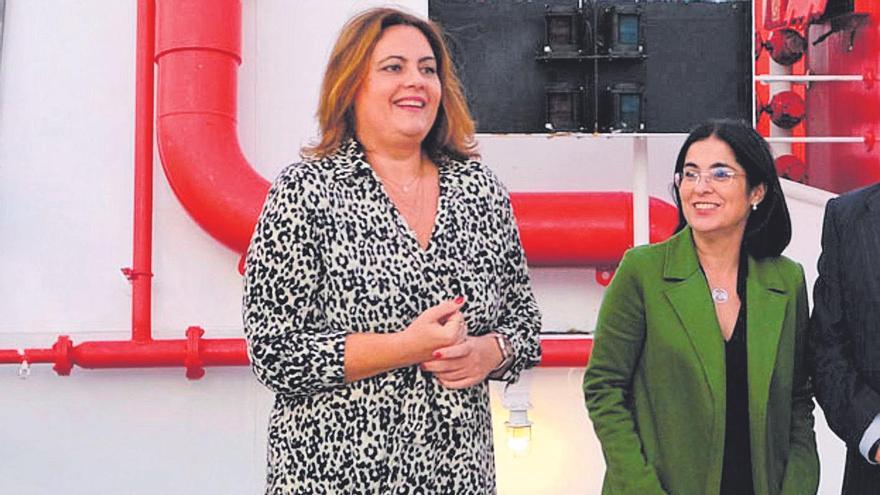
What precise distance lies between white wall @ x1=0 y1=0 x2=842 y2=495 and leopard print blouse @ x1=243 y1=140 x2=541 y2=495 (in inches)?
82.6

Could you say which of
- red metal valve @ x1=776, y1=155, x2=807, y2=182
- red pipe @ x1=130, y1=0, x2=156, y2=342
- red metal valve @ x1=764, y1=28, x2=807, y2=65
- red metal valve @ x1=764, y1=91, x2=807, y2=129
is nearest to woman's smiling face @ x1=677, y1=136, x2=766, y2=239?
red pipe @ x1=130, y1=0, x2=156, y2=342

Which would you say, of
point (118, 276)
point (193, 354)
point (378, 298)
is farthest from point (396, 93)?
point (118, 276)

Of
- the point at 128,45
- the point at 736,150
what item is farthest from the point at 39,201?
the point at 736,150

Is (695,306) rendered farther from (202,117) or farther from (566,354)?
(202,117)

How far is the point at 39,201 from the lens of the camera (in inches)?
139

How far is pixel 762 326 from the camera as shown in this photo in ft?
5.60

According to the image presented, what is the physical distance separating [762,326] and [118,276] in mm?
2535

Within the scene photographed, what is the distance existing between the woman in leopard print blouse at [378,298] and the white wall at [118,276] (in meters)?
2.02

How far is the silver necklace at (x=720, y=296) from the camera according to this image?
177 cm

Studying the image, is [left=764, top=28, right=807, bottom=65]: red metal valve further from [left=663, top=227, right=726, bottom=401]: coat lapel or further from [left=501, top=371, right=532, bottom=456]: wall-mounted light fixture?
[left=663, top=227, right=726, bottom=401]: coat lapel

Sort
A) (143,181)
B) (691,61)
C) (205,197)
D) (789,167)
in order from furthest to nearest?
(789,167) < (143,181) < (205,197) < (691,61)

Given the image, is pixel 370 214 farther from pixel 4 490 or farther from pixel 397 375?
pixel 4 490

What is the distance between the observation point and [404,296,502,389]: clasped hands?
1.38 metres

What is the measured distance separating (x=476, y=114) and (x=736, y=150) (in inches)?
57.5
